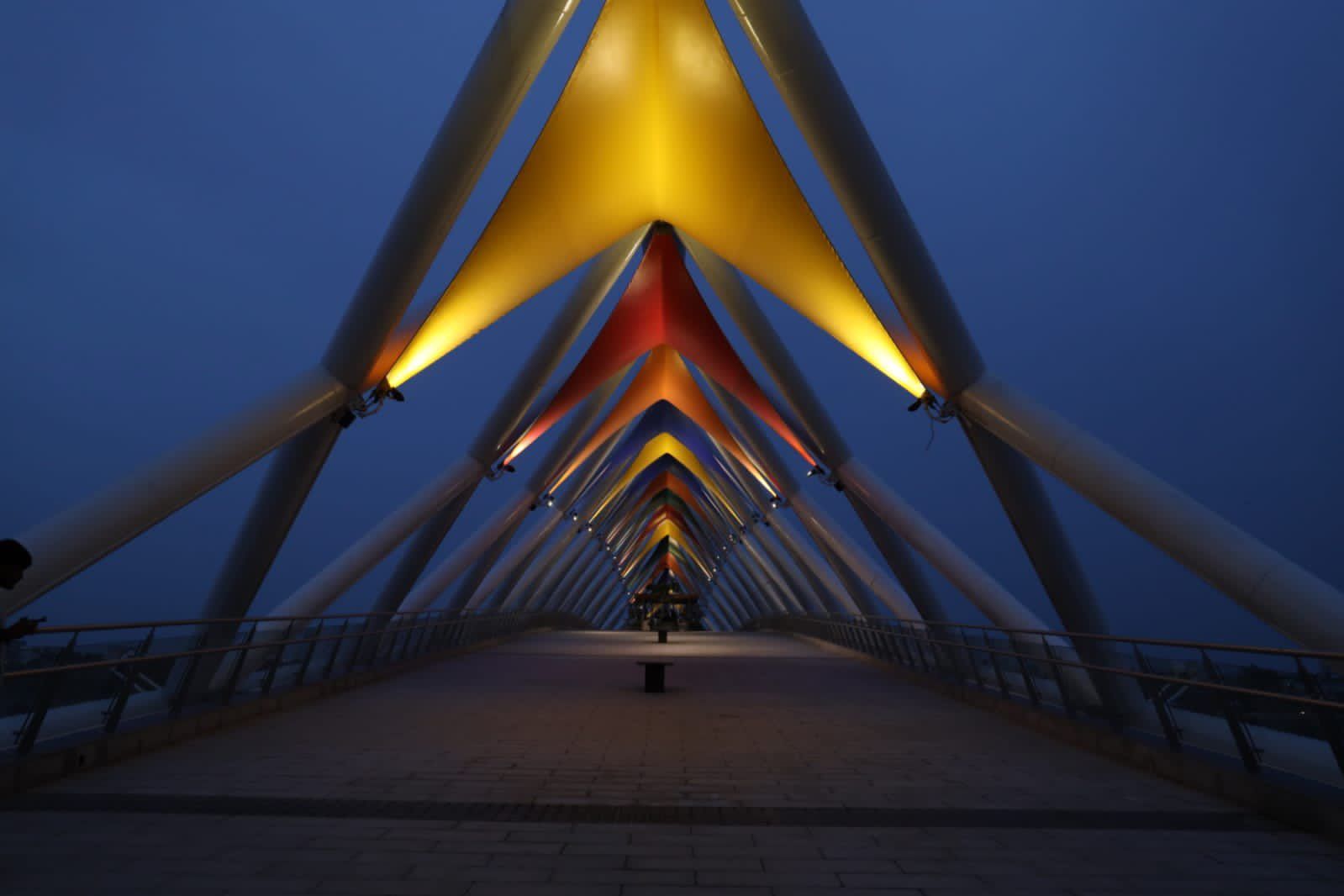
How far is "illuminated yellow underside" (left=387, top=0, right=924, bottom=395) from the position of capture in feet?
34.4

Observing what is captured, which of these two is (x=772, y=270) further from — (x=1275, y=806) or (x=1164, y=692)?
(x=1275, y=806)

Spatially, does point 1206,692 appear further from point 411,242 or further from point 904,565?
point 904,565

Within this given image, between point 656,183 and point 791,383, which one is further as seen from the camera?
point 791,383

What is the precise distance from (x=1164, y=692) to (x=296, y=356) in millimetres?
127294

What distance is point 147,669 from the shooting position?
6.81 metres

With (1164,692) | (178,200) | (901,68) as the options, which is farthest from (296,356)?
(1164,692)

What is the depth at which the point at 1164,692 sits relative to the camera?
21.0ft

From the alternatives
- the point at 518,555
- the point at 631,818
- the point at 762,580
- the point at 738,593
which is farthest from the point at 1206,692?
the point at 738,593

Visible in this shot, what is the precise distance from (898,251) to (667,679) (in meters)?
7.93

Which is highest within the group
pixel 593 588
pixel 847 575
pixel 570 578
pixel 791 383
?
pixel 593 588

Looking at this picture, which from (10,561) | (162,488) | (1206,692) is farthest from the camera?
(162,488)

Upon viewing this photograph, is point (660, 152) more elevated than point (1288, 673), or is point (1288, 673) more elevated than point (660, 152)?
point (660, 152)

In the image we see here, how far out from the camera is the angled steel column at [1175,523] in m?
6.66

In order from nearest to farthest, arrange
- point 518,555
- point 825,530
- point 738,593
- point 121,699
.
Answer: point 121,699
point 825,530
point 518,555
point 738,593
